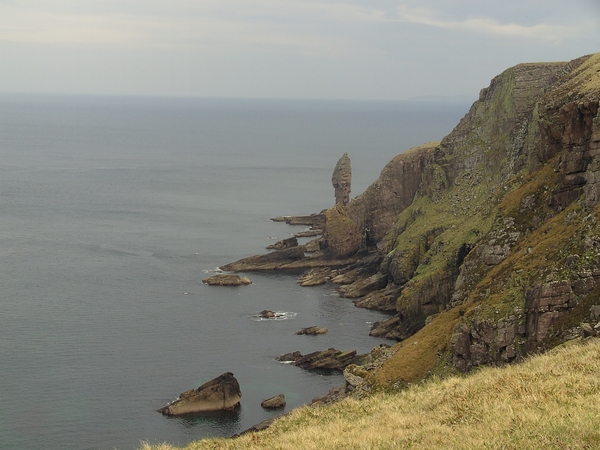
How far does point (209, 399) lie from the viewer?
71312 millimetres

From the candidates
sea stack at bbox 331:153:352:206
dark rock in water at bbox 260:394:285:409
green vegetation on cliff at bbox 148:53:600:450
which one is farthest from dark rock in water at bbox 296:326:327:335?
sea stack at bbox 331:153:352:206

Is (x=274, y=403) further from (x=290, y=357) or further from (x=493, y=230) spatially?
(x=493, y=230)

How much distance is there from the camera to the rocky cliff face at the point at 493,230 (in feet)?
156

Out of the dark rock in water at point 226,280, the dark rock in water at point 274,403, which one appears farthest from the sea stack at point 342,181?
the dark rock in water at point 274,403

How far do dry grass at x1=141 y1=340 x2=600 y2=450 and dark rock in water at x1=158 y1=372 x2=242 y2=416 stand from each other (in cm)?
3828

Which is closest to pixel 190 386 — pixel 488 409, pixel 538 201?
pixel 538 201

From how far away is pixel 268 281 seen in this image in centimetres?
12125

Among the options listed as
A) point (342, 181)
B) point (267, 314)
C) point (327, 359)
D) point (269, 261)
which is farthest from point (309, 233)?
point (327, 359)

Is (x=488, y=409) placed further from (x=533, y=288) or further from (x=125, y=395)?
(x=125, y=395)

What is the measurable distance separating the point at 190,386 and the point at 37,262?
6026 cm

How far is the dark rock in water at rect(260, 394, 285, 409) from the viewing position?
71.5 meters

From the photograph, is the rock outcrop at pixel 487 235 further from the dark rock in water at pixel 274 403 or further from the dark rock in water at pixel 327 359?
the dark rock in water at pixel 274 403

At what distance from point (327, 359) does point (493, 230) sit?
2514 centimetres

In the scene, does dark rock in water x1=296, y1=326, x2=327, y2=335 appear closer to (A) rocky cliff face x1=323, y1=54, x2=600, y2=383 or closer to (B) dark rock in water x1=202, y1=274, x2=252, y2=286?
(A) rocky cliff face x1=323, y1=54, x2=600, y2=383
